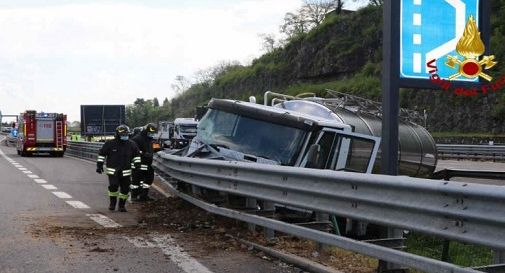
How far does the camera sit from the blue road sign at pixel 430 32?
8984 millimetres

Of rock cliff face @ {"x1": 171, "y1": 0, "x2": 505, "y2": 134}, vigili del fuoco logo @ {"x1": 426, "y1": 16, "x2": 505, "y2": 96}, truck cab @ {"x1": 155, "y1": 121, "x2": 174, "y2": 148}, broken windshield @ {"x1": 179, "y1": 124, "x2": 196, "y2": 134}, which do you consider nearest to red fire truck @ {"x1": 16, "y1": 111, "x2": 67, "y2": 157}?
truck cab @ {"x1": 155, "y1": 121, "x2": 174, "y2": 148}

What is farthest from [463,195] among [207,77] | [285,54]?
[207,77]

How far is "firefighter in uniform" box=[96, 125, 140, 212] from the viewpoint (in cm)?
1145

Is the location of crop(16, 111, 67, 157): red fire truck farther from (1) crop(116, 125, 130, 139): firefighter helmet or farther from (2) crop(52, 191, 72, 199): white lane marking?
(1) crop(116, 125, 130, 139): firefighter helmet

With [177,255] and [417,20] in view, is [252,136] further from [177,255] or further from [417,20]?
[177,255]

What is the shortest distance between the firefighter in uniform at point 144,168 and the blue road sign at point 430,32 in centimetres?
620

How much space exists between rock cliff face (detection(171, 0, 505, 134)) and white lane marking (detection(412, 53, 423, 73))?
31700 mm

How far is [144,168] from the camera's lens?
13.3 metres

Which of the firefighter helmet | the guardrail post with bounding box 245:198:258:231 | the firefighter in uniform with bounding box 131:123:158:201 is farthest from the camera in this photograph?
the firefighter in uniform with bounding box 131:123:158:201

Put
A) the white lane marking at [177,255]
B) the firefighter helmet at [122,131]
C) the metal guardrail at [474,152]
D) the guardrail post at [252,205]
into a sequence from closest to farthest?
1. the white lane marking at [177,255]
2. the guardrail post at [252,205]
3. the firefighter helmet at [122,131]
4. the metal guardrail at [474,152]

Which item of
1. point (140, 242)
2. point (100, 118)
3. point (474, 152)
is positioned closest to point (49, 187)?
point (140, 242)

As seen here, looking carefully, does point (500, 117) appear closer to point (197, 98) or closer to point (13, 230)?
point (13, 230)

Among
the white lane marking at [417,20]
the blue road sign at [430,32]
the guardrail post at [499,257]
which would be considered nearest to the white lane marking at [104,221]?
the blue road sign at [430,32]

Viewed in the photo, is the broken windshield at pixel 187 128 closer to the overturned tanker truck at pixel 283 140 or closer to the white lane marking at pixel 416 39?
the overturned tanker truck at pixel 283 140
